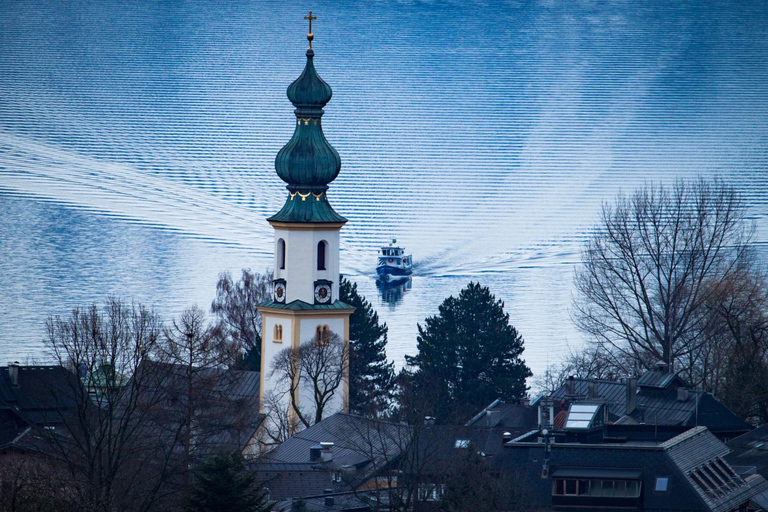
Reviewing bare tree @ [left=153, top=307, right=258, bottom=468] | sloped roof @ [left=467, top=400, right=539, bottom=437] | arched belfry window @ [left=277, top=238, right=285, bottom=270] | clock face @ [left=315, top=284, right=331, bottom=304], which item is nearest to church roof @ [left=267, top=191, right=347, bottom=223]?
arched belfry window @ [left=277, top=238, right=285, bottom=270]

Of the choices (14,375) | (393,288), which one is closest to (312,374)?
(14,375)

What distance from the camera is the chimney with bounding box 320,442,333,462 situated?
1095 inches

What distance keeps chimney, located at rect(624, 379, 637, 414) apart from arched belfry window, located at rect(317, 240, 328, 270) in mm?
6003

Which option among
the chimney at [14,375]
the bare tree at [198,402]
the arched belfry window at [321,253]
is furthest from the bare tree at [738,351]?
the chimney at [14,375]

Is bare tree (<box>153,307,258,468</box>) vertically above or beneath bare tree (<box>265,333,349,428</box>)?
beneath

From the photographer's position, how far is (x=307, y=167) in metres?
35.6

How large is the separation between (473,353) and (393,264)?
3177 cm

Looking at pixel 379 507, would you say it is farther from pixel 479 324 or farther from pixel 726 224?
pixel 726 224

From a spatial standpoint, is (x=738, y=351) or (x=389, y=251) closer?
(x=738, y=351)

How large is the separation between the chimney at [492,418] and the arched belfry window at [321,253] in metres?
4.13

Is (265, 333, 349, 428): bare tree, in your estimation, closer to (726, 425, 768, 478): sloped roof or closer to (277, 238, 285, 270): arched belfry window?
(277, 238, 285, 270): arched belfry window

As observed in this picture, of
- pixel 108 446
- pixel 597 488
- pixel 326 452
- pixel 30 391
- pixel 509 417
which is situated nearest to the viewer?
pixel 108 446

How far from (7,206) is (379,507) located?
2294 inches

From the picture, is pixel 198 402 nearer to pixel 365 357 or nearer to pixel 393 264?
pixel 365 357
